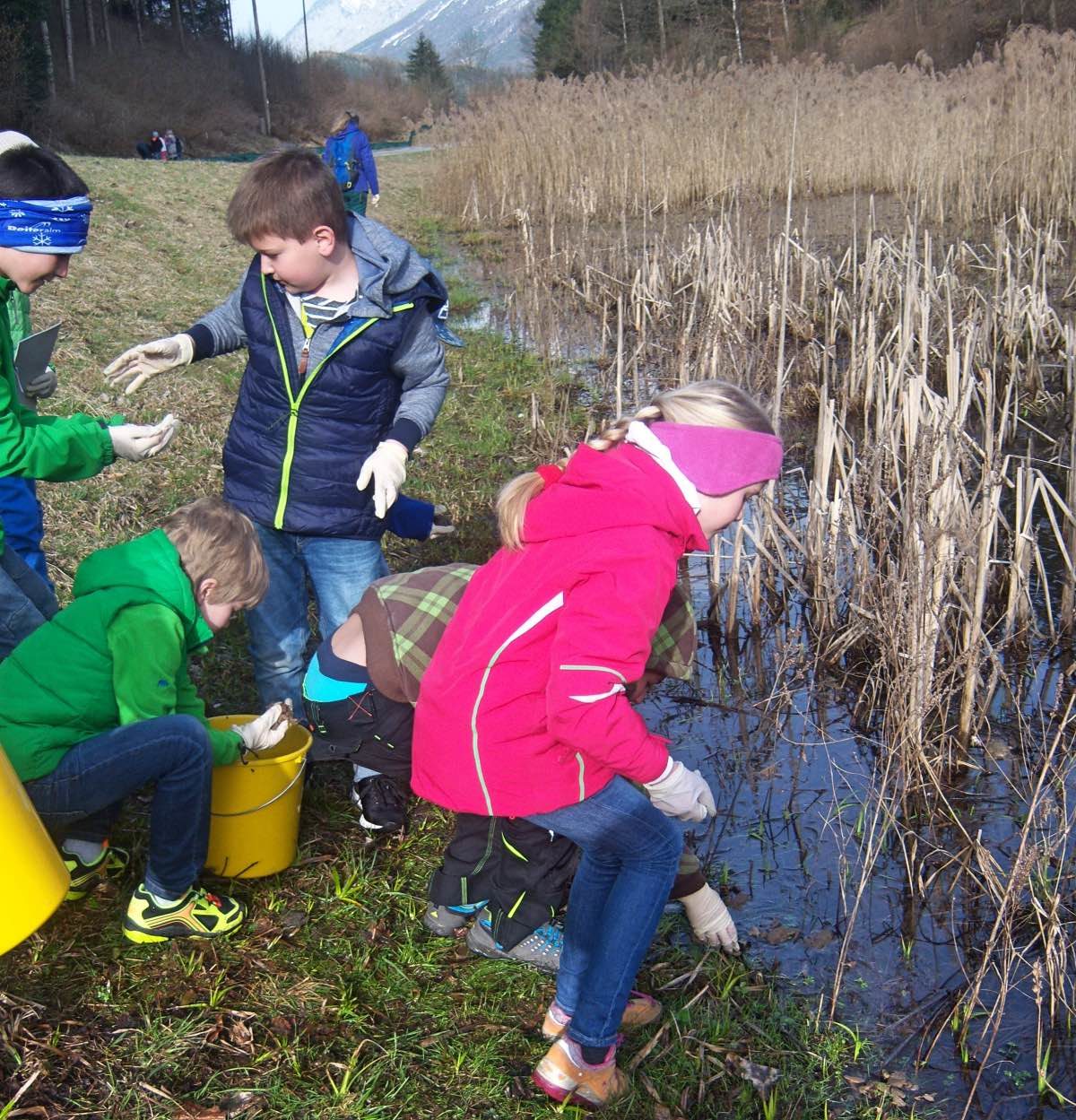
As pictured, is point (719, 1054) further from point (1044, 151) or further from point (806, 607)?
point (1044, 151)

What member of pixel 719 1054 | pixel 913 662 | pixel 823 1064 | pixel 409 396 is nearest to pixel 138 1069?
pixel 719 1054

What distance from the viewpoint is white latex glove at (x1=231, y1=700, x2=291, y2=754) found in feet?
8.18

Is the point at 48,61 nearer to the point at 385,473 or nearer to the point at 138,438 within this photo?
the point at 138,438

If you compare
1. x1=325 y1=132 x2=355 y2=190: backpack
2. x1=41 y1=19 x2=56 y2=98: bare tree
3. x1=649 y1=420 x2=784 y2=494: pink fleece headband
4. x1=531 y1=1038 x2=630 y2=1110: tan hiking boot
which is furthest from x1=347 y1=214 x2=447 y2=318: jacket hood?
x1=41 y1=19 x2=56 y2=98: bare tree

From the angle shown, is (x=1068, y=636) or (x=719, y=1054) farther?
(x=1068, y=636)

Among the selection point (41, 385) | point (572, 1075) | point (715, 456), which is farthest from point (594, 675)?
point (41, 385)

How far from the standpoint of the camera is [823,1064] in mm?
2371

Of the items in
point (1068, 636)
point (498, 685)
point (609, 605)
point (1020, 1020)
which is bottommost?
point (1020, 1020)

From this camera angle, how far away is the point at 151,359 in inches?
111

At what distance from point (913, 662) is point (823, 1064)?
118 centimetres

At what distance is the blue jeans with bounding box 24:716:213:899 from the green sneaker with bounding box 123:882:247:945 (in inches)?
1.4

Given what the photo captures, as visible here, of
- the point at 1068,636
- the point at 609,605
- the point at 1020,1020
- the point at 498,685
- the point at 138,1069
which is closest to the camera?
the point at 609,605

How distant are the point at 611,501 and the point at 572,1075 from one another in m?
1.09

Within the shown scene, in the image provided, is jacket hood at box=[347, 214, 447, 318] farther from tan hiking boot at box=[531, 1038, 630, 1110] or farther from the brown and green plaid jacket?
tan hiking boot at box=[531, 1038, 630, 1110]
